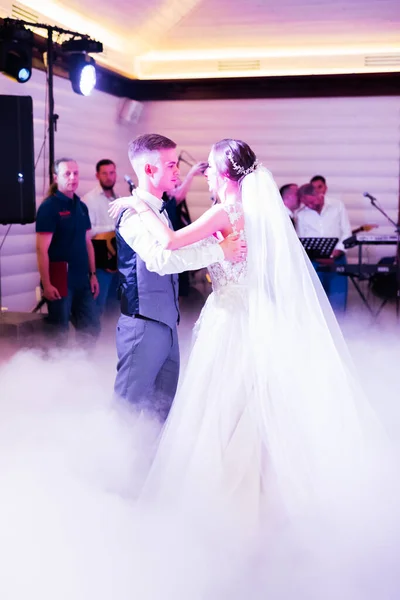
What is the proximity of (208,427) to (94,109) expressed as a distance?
21.4ft

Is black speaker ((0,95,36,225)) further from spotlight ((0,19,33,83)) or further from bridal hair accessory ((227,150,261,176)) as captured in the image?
bridal hair accessory ((227,150,261,176))

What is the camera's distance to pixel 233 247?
2994mm

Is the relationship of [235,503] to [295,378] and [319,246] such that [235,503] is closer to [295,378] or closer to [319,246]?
[295,378]

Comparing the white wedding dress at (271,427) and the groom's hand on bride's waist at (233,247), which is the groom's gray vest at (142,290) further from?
the groom's hand on bride's waist at (233,247)

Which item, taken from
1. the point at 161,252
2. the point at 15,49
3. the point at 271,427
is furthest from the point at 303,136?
the point at 271,427

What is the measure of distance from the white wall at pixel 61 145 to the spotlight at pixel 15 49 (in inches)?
33.1

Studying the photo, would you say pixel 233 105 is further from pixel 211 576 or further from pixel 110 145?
pixel 211 576

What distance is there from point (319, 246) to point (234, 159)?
456 cm

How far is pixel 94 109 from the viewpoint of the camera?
8750 millimetres

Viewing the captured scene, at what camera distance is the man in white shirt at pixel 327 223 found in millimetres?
7906

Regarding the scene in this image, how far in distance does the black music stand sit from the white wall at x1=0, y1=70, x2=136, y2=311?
2.63m

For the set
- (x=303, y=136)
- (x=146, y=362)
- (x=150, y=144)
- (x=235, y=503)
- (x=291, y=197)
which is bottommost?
(x=235, y=503)

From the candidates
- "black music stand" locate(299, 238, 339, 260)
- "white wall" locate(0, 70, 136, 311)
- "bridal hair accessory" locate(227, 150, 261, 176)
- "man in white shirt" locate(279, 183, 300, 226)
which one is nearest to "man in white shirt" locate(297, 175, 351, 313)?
"man in white shirt" locate(279, 183, 300, 226)

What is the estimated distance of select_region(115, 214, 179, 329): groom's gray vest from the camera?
3.16 meters
